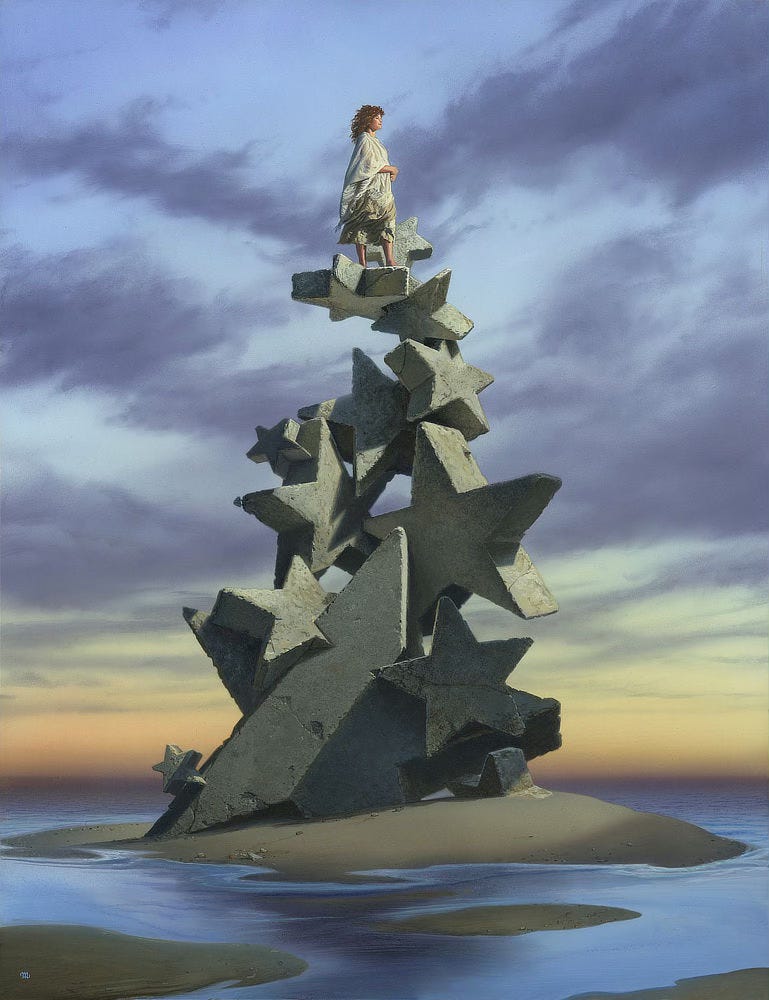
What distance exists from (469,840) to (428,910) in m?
2.00

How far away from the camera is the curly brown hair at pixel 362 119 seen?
1090 cm

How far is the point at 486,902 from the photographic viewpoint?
6.56 meters

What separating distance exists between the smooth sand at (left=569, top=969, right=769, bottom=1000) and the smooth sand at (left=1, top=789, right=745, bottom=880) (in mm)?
3033

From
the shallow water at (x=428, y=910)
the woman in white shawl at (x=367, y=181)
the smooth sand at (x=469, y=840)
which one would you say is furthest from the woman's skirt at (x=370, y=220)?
the shallow water at (x=428, y=910)

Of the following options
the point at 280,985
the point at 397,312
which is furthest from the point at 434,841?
the point at 397,312

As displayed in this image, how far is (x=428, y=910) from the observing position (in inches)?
250

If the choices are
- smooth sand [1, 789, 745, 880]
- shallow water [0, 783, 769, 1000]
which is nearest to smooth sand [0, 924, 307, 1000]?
shallow water [0, 783, 769, 1000]

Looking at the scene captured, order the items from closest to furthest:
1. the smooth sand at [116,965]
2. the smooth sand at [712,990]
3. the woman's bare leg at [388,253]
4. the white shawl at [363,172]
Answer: the smooth sand at [712,990] → the smooth sand at [116,965] → the white shawl at [363,172] → the woman's bare leg at [388,253]

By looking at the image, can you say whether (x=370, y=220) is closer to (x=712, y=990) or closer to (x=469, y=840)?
(x=469, y=840)

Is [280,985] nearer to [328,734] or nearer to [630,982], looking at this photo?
[630,982]

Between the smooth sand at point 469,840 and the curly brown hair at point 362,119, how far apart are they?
6.45 m

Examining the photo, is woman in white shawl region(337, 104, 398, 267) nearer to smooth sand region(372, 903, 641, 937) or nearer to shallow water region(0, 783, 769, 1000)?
shallow water region(0, 783, 769, 1000)

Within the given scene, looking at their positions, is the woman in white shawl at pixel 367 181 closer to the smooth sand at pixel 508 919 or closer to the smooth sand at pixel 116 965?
the smooth sand at pixel 508 919

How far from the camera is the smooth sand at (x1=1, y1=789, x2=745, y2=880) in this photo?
8.07 metres
